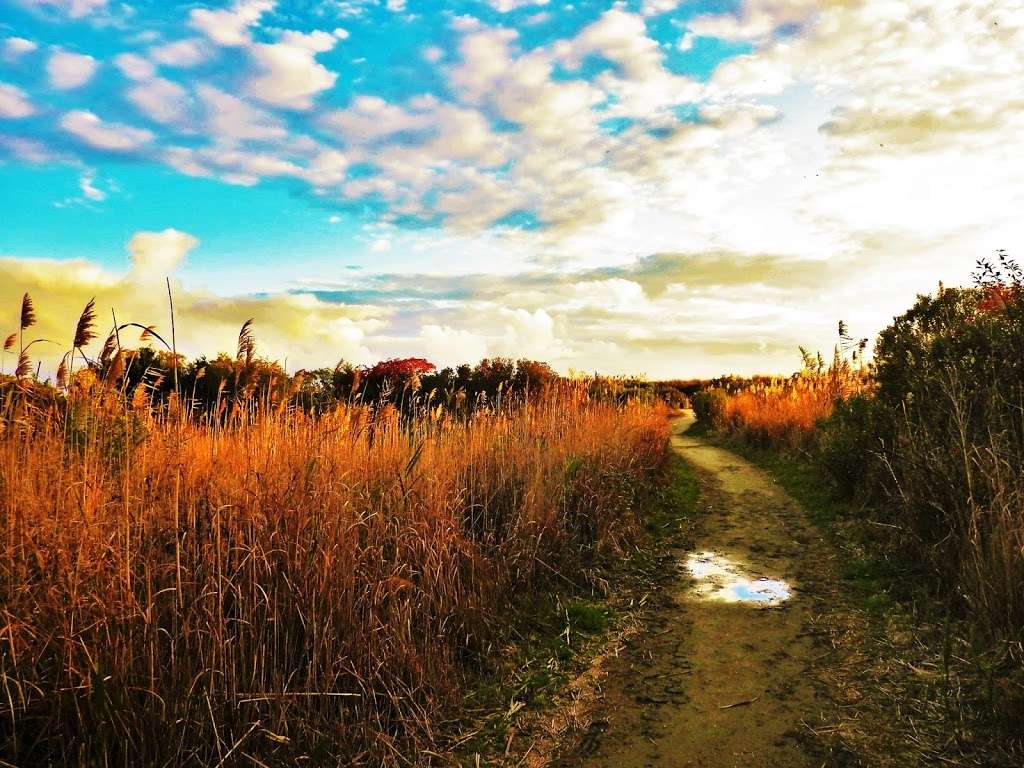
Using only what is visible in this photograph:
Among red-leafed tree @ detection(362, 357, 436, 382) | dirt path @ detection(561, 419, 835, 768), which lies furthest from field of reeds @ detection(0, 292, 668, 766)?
red-leafed tree @ detection(362, 357, 436, 382)

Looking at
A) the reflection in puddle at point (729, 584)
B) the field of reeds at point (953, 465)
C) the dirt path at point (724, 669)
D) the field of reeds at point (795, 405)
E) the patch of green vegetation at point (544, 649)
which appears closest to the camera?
the dirt path at point (724, 669)

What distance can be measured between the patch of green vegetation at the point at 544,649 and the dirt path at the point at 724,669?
0.32 m

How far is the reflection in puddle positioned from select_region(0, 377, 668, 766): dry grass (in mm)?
1966

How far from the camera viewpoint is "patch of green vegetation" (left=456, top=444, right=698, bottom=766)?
400cm

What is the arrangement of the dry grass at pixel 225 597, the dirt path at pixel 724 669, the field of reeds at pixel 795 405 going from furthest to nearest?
the field of reeds at pixel 795 405, the dirt path at pixel 724 669, the dry grass at pixel 225 597

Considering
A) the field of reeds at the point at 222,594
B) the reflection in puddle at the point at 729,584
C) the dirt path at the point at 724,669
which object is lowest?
the dirt path at the point at 724,669

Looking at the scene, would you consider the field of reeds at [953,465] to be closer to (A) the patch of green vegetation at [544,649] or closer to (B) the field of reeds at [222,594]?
(A) the patch of green vegetation at [544,649]

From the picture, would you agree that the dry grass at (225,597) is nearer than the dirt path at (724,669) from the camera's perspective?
Yes

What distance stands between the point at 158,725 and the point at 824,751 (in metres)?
3.31

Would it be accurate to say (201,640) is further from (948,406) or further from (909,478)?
(948,406)

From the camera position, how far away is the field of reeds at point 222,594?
3.16m

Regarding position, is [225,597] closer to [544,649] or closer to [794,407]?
[544,649]

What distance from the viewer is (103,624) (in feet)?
10.8

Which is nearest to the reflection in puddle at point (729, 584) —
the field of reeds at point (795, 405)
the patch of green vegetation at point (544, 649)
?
the patch of green vegetation at point (544, 649)
